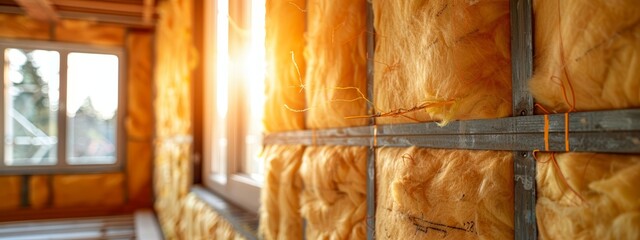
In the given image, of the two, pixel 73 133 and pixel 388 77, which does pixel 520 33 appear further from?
pixel 73 133

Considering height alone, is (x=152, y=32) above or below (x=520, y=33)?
above

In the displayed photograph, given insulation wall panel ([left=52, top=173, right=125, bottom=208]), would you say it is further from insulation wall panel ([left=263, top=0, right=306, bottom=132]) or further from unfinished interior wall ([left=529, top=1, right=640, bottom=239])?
unfinished interior wall ([left=529, top=1, right=640, bottom=239])

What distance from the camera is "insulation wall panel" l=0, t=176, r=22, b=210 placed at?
4.32 meters

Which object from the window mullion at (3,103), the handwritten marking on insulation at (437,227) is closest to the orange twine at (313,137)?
the handwritten marking on insulation at (437,227)

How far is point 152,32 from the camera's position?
4836 millimetres

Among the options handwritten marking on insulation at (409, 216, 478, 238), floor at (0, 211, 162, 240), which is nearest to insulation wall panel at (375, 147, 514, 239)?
handwritten marking on insulation at (409, 216, 478, 238)

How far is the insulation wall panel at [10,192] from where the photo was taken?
4.32 metres

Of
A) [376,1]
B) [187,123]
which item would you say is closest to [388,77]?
[376,1]

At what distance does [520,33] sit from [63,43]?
15.9ft

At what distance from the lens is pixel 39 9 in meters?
3.95

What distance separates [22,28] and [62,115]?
89 centimetres

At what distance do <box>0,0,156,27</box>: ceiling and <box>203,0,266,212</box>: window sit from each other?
1.65 meters

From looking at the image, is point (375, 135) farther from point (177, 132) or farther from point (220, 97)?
point (177, 132)

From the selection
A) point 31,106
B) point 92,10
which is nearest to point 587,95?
point 92,10
